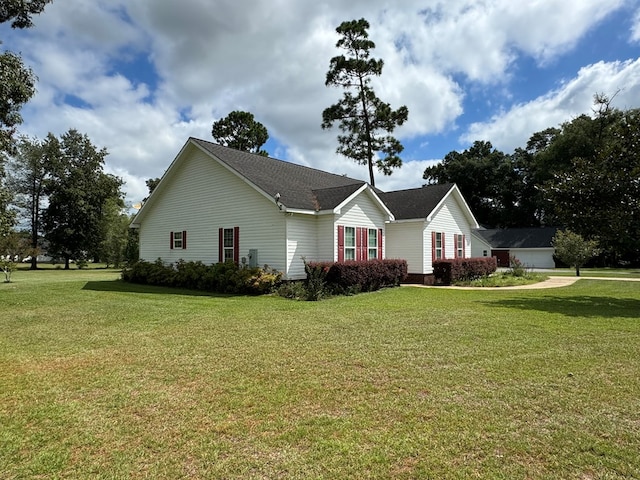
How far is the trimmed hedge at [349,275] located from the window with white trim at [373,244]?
1.45 m

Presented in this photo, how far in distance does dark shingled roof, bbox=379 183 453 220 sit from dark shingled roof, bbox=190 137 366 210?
388 centimetres

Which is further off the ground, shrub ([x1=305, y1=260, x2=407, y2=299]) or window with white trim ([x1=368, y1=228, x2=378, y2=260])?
window with white trim ([x1=368, y1=228, x2=378, y2=260])

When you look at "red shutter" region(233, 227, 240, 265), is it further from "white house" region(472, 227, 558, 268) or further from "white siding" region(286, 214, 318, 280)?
"white house" region(472, 227, 558, 268)

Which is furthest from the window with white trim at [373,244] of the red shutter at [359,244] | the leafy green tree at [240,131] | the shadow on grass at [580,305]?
the leafy green tree at [240,131]

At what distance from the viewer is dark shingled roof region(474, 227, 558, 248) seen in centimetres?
4350

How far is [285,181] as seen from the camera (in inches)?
683

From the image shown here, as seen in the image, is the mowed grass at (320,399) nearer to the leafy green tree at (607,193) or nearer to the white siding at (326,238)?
the leafy green tree at (607,193)

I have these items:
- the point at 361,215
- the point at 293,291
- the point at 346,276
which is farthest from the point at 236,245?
the point at 361,215

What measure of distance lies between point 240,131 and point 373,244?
29222 millimetres

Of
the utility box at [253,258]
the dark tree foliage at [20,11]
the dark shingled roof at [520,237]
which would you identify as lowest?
the utility box at [253,258]

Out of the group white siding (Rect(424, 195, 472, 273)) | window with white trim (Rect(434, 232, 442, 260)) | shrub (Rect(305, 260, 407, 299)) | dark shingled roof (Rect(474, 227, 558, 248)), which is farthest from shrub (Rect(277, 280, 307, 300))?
dark shingled roof (Rect(474, 227, 558, 248))

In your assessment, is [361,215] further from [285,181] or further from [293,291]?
[293,291]

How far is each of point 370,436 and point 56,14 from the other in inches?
707

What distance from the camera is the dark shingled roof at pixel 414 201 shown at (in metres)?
19.8
